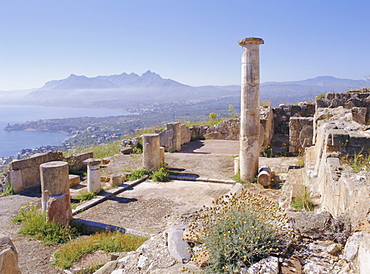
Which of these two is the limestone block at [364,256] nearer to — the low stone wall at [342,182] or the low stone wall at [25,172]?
the low stone wall at [342,182]

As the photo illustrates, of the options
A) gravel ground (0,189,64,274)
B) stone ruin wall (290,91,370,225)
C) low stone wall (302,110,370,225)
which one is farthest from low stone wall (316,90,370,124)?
gravel ground (0,189,64,274)

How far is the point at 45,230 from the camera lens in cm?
685

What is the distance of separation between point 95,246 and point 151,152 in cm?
550

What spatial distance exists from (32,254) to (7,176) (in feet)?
16.6

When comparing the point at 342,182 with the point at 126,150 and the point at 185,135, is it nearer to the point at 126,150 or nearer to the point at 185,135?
the point at 126,150

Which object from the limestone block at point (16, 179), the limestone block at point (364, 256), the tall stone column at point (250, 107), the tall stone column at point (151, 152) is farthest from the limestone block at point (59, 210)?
the limestone block at point (364, 256)

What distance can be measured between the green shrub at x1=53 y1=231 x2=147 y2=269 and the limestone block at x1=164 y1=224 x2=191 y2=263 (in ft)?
5.73

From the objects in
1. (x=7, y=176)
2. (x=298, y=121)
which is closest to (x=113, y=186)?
(x=7, y=176)

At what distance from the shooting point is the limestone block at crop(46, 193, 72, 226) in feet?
23.2

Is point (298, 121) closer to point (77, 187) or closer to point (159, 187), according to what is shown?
point (159, 187)

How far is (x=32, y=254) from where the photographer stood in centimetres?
596

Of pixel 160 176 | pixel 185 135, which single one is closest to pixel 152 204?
pixel 160 176

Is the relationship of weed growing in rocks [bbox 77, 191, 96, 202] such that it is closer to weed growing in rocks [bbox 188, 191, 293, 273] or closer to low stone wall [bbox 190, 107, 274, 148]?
weed growing in rocks [bbox 188, 191, 293, 273]

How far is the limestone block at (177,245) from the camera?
3.71 meters
